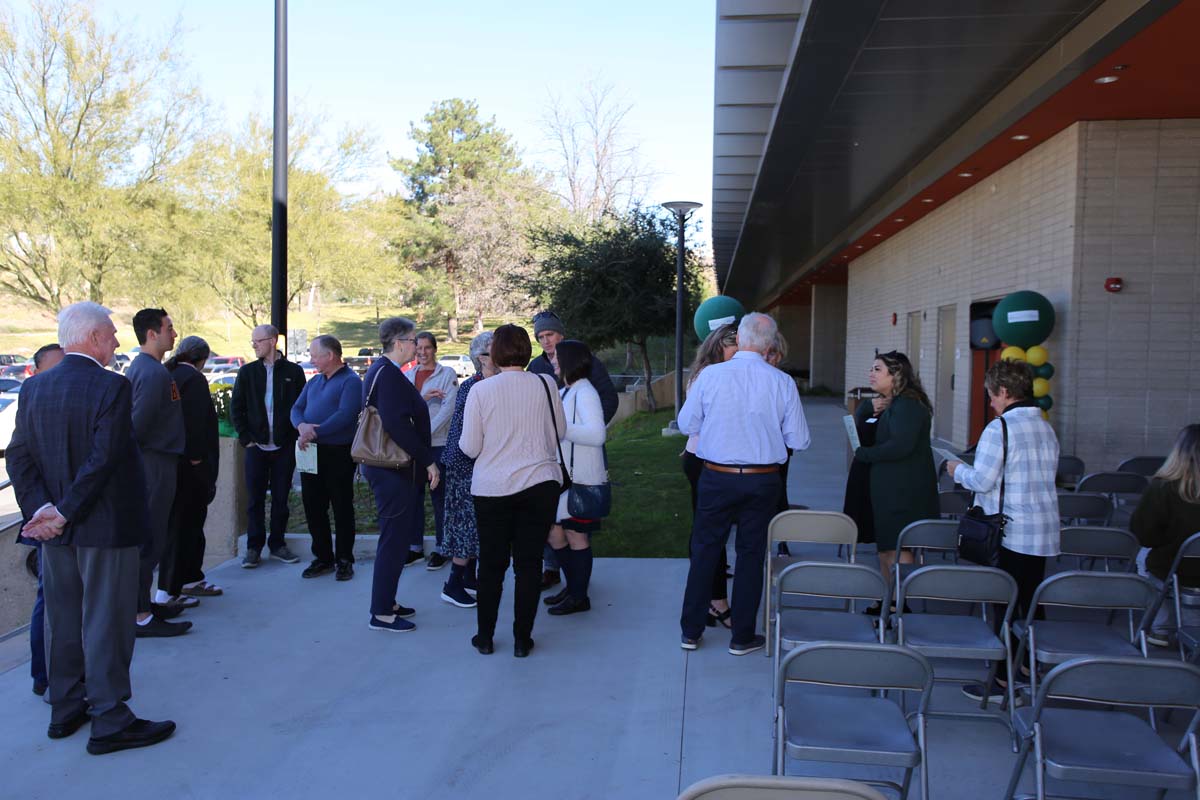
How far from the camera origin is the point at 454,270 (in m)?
53.0

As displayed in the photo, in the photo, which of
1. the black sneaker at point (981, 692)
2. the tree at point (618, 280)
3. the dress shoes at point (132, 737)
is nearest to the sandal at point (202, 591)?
the dress shoes at point (132, 737)

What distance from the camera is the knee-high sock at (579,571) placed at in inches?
209

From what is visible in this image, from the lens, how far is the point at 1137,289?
8.16 meters

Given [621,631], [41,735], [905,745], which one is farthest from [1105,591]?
[41,735]

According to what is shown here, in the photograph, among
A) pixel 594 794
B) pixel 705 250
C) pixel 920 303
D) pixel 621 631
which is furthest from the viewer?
pixel 705 250

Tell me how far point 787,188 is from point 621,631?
940 cm

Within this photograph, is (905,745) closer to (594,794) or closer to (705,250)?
(594,794)

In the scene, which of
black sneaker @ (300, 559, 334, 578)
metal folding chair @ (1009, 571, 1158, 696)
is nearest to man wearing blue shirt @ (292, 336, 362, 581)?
black sneaker @ (300, 559, 334, 578)

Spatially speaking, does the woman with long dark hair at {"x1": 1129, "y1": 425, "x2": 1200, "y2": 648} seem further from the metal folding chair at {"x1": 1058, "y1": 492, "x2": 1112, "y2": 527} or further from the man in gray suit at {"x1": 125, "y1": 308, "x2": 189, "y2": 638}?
the man in gray suit at {"x1": 125, "y1": 308, "x2": 189, "y2": 638}

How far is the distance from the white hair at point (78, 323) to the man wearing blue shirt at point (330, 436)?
213 centimetres

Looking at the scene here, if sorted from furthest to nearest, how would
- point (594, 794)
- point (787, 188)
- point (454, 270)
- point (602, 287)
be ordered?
point (454, 270), point (602, 287), point (787, 188), point (594, 794)

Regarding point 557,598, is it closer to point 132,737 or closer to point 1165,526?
point 132,737

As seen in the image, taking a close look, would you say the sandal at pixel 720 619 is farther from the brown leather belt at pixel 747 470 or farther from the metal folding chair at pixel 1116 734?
the metal folding chair at pixel 1116 734

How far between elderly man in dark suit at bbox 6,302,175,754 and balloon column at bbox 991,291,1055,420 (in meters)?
7.49
